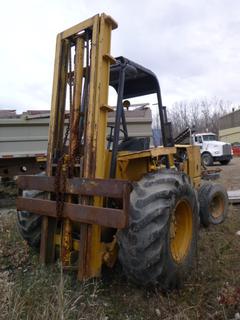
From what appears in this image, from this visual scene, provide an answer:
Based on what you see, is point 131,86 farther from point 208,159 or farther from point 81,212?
point 208,159

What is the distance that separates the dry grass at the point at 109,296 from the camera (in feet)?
11.1

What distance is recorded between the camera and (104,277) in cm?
436

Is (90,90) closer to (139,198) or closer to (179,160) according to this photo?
(139,198)

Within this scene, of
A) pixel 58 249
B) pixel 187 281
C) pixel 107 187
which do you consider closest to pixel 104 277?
pixel 58 249

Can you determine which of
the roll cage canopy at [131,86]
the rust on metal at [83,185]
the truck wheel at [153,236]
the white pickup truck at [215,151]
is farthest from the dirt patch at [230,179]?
the rust on metal at [83,185]

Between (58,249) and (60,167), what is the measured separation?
0.92 meters

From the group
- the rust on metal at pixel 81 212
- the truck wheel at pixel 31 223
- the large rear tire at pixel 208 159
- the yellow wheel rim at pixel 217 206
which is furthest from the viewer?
the large rear tire at pixel 208 159

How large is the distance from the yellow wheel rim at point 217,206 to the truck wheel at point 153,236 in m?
2.93

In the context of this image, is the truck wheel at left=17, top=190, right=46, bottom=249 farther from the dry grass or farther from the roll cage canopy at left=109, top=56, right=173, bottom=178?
the roll cage canopy at left=109, top=56, right=173, bottom=178

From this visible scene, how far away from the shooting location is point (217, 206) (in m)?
7.22

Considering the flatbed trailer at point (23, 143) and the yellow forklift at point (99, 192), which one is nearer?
the yellow forklift at point (99, 192)

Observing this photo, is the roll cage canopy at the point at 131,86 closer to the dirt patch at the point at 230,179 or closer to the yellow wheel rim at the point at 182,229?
the yellow wheel rim at the point at 182,229

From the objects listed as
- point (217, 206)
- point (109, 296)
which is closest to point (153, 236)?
point (109, 296)

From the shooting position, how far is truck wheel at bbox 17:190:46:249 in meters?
4.70
